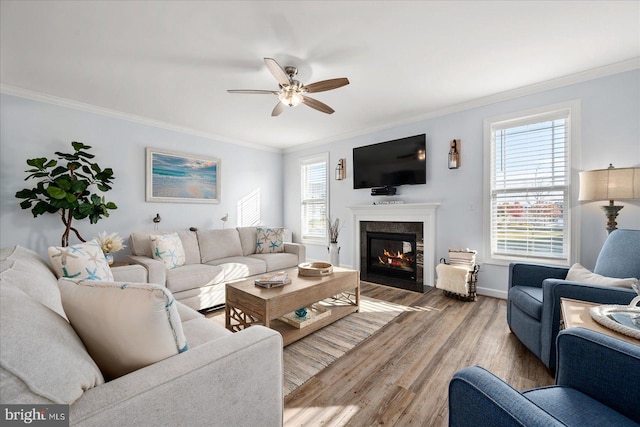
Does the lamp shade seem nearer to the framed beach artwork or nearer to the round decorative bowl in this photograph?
the round decorative bowl

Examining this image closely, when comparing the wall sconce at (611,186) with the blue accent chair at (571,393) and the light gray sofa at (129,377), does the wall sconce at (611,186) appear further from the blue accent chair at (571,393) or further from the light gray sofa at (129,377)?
the light gray sofa at (129,377)

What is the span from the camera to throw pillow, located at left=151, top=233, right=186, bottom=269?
10.1ft

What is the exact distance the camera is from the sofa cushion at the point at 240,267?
324cm

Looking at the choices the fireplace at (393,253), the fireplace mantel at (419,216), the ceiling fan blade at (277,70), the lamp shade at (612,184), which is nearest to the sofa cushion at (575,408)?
the lamp shade at (612,184)

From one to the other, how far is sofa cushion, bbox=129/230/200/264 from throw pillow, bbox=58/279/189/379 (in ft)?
9.00

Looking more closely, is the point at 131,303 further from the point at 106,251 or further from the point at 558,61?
the point at 558,61

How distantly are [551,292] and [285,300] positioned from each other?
183 centimetres

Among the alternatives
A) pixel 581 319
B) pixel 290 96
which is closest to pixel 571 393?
pixel 581 319

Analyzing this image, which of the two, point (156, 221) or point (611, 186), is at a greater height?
point (611, 186)

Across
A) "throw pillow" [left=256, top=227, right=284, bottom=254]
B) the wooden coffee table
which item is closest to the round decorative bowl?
the wooden coffee table

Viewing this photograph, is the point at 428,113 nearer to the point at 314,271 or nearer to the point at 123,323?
the point at 314,271

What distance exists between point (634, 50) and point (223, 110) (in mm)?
4339

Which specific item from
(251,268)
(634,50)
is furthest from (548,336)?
(251,268)

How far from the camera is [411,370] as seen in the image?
1.86m
